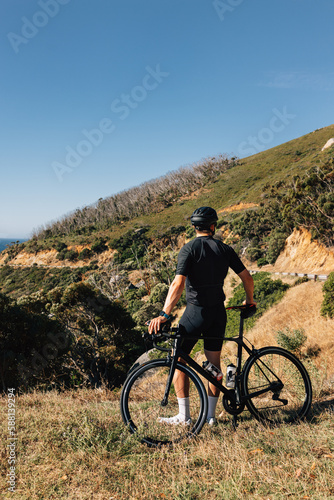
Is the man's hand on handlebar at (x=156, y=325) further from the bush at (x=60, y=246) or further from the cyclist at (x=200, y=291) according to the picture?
the bush at (x=60, y=246)

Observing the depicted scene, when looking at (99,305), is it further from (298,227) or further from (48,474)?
(48,474)

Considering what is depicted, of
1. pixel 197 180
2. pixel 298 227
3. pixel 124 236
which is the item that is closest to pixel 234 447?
pixel 298 227

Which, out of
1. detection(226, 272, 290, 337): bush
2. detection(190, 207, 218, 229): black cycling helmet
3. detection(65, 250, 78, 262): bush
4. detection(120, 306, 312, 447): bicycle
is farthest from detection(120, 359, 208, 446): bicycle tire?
detection(65, 250, 78, 262): bush

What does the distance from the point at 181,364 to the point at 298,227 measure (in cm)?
2835

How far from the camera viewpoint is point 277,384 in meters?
3.50

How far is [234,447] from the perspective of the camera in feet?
8.82

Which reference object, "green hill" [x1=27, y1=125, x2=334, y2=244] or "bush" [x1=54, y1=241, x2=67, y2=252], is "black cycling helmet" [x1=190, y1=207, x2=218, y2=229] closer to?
"green hill" [x1=27, y1=125, x2=334, y2=244]

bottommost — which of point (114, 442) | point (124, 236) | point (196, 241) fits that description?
point (114, 442)

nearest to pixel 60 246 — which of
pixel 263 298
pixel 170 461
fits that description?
pixel 263 298

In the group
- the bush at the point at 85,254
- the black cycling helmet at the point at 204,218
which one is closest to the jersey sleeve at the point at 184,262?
the black cycling helmet at the point at 204,218

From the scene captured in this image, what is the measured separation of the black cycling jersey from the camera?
311cm

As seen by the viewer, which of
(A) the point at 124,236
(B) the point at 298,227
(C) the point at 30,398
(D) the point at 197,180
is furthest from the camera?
(D) the point at 197,180

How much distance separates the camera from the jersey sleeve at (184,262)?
10.0ft

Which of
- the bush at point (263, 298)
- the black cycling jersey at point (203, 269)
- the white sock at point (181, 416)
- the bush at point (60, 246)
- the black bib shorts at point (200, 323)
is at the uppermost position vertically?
the bush at point (60, 246)
